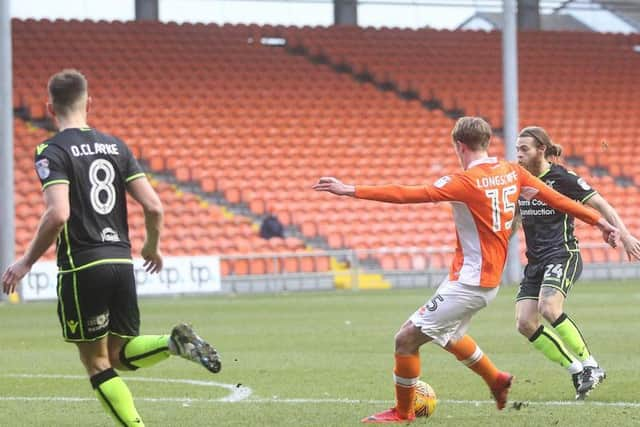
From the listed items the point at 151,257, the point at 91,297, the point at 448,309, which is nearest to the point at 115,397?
the point at 91,297

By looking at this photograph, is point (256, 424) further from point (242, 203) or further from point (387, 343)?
point (242, 203)

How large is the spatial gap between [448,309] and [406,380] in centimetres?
51

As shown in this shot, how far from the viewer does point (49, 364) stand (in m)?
11.7

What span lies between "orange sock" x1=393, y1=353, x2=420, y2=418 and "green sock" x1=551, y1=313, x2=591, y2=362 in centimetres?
195

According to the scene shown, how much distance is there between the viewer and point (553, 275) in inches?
369

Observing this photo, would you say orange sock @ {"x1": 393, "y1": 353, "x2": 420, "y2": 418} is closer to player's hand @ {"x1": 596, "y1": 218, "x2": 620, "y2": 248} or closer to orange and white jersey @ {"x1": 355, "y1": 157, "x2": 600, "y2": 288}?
orange and white jersey @ {"x1": 355, "y1": 157, "x2": 600, "y2": 288}

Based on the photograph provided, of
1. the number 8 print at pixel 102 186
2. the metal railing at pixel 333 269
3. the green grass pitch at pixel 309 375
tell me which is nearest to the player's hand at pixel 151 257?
the number 8 print at pixel 102 186

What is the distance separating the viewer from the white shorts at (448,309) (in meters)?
7.56

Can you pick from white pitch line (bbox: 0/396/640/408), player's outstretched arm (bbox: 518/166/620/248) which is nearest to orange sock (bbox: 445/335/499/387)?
white pitch line (bbox: 0/396/640/408)

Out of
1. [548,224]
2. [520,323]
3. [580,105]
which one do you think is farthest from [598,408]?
[580,105]

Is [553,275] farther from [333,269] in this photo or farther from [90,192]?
[333,269]

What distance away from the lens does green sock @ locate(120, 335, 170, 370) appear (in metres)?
6.57

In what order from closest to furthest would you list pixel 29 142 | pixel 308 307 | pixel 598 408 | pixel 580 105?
pixel 598 408
pixel 308 307
pixel 29 142
pixel 580 105

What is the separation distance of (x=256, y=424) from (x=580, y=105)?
2877 centimetres
